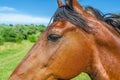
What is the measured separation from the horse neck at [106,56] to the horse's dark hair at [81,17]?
0.14m

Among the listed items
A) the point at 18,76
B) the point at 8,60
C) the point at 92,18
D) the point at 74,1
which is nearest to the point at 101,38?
the point at 92,18

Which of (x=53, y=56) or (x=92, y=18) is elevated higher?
(x=92, y=18)

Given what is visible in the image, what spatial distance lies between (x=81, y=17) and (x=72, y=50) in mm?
346

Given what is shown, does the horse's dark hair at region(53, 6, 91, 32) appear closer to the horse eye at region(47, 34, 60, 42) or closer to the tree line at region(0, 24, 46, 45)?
the horse eye at region(47, 34, 60, 42)

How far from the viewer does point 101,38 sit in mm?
3439

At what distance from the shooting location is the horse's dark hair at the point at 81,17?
3.41 metres

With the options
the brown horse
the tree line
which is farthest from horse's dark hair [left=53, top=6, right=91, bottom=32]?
the tree line

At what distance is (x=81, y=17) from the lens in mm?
3439

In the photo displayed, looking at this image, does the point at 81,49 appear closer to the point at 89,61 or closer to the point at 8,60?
the point at 89,61

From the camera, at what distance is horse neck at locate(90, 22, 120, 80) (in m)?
3.39

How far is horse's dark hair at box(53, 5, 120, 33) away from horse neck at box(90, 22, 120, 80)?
137mm

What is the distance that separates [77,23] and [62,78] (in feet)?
1.77

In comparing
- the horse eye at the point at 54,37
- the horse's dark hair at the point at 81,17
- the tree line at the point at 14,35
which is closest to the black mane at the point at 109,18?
the horse's dark hair at the point at 81,17

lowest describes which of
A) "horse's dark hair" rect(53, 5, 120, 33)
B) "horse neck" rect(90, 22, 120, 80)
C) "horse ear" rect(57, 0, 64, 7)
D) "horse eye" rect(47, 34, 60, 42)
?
"horse neck" rect(90, 22, 120, 80)
